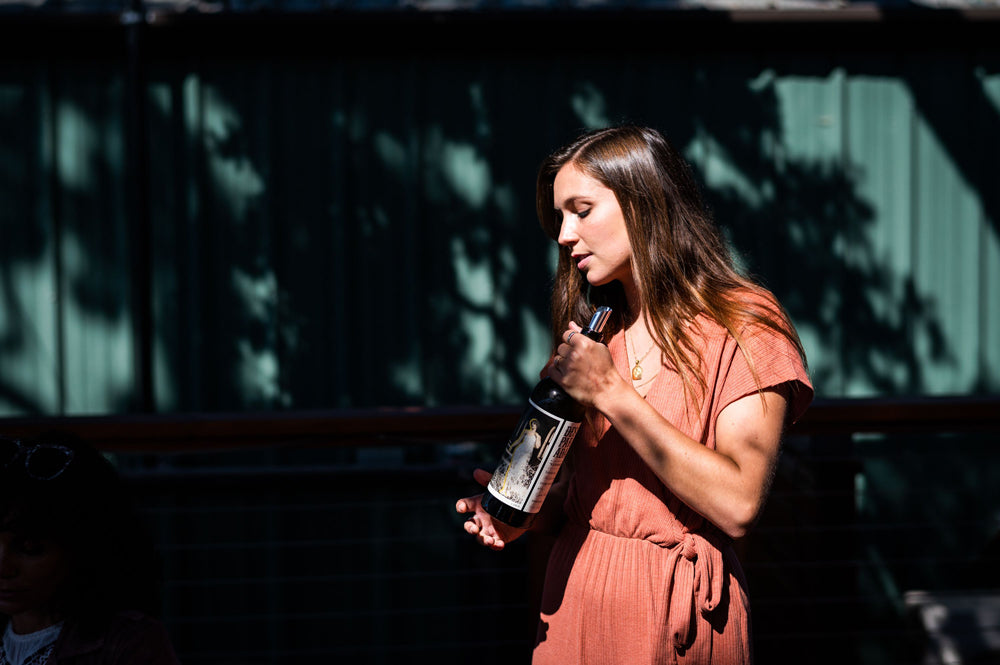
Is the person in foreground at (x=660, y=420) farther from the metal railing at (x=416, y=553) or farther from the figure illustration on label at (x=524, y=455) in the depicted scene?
the metal railing at (x=416, y=553)

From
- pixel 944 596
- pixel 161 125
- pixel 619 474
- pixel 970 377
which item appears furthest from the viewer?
pixel 970 377

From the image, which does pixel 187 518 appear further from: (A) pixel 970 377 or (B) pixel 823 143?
(A) pixel 970 377

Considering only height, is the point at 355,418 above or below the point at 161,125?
below

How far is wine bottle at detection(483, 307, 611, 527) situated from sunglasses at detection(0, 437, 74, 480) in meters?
0.97

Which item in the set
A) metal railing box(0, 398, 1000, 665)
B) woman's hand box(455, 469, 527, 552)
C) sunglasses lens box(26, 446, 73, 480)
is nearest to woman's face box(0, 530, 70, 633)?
sunglasses lens box(26, 446, 73, 480)

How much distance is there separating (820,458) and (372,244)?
113 inches

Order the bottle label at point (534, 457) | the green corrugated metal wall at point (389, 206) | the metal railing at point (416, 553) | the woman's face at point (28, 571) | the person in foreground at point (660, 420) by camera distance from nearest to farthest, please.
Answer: the person in foreground at point (660, 420) < the bottle label at point (534, 457) < the woman's face at point (28, 571) < the metal railing at point (416, 553) < the green corrugated metal wall at point (389, 206)

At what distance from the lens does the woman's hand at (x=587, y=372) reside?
163 centimetres

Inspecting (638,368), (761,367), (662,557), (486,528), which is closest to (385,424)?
(486,528)

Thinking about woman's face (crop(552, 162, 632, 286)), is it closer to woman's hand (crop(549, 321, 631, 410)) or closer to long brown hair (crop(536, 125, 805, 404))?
long brown hair (crop(536, 125, 805, 404))

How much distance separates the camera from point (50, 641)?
1.91 metres

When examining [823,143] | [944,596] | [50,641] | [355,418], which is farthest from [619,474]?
[823,143]

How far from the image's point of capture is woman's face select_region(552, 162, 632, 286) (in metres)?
1.73

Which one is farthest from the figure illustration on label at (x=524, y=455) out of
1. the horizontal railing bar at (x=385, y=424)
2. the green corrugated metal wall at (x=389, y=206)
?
the green corrugated metal wall at (x=389, y=206)
